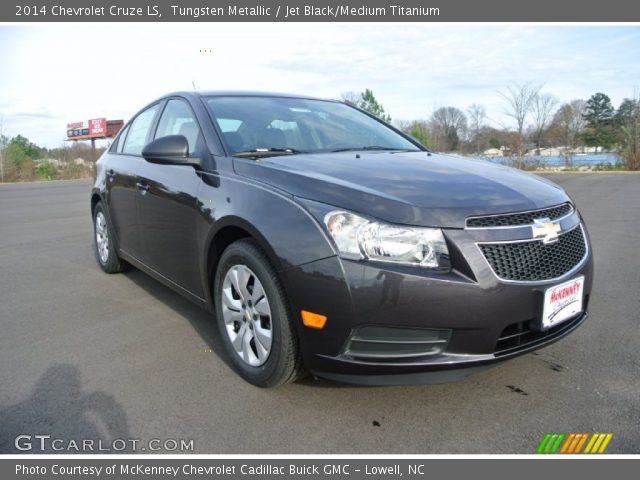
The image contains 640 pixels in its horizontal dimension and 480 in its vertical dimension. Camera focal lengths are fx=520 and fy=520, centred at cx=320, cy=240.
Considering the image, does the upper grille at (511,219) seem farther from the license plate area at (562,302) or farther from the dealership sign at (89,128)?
the dealership sign at (89,128)

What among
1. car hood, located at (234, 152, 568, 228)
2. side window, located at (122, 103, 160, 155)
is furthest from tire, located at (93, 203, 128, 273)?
car hood, located at (234, 152, 568, 228)

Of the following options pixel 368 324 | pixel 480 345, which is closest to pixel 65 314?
pixel 368 324

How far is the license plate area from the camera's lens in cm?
242

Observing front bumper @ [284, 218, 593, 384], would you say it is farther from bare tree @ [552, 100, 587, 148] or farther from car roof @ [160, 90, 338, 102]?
bare tree @ [552, 100, 587, 148]

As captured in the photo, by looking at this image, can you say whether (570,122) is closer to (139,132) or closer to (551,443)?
(139,132)

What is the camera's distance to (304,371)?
2.64m

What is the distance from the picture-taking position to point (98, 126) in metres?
71.1

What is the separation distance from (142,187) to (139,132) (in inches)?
36.3

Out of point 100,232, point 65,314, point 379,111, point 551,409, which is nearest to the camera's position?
point 551,409

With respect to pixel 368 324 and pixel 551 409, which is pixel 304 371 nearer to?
pixel 368 324

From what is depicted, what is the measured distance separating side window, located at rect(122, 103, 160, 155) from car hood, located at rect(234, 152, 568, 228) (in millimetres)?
1801

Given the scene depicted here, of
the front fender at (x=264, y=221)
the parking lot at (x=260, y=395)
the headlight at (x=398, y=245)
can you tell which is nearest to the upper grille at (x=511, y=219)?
the headlight at (x=398, y=245)
